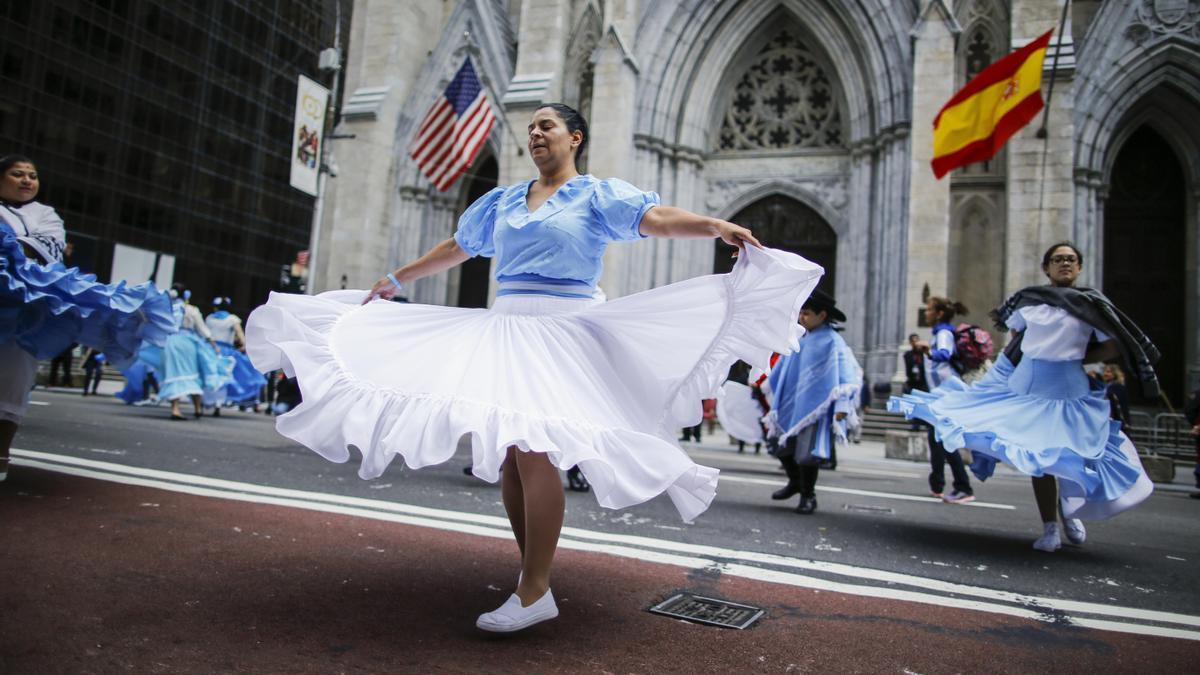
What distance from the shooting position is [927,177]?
53.8ft

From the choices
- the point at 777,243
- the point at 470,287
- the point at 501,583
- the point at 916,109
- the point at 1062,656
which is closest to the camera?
the point at 1062,656

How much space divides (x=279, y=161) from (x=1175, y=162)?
50.7 meters

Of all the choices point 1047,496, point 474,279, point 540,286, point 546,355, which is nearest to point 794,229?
point 474,279

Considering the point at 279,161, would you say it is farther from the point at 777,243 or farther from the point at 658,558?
the point at 658,558

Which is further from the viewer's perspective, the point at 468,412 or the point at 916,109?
the point at 916,109

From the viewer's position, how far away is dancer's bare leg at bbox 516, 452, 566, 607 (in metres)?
2.73

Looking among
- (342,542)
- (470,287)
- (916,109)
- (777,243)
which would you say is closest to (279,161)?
(470,287)

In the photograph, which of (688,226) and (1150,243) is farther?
(1150,243)

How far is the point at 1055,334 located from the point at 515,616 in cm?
431

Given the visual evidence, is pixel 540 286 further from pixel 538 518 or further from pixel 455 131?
pixel 455 131

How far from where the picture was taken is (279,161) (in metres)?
52.8

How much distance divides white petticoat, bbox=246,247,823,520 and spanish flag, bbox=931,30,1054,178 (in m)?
13.5

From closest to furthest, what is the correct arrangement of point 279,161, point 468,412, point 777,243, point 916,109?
1. point 468,412
2. point 916,109
3. point 777,243
4. point 279,161

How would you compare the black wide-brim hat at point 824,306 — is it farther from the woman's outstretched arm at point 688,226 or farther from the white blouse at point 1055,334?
the woman's outstretched arm at point 688,226
